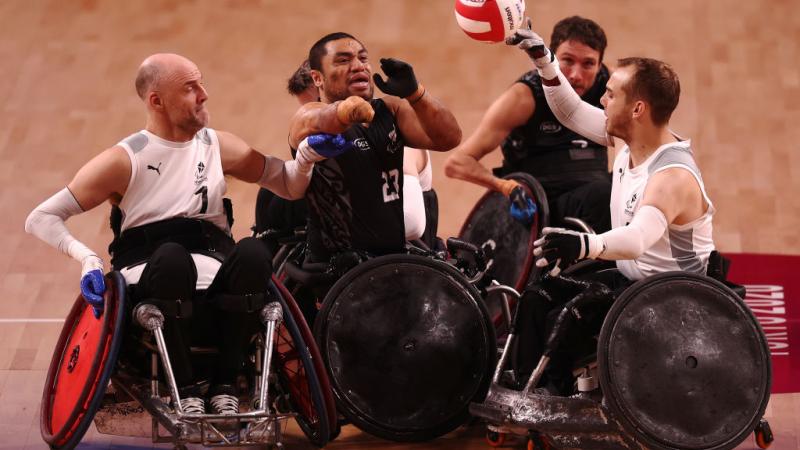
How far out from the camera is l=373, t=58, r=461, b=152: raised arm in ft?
13.1

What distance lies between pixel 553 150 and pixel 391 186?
1.01m

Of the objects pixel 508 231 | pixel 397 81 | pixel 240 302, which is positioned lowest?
pixel 240 302

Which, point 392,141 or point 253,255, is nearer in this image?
point 253,255

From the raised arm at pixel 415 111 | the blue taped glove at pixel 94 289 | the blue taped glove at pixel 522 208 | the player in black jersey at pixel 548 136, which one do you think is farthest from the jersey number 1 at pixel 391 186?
the blue taped glove at pixel 94 289

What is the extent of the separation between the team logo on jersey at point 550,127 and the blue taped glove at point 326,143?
48.6 inches

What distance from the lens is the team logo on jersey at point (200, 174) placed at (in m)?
3.90

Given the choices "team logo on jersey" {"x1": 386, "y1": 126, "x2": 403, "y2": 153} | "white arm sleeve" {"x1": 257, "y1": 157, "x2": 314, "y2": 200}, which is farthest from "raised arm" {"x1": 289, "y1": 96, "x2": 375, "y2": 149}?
"team logo on jersey" {"x1": 386, "y1": 126, "x2": 403, "y2": 153}

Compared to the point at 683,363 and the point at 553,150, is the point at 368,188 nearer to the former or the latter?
the point at 553,150

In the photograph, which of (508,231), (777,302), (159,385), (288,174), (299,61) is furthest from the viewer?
(299,61)

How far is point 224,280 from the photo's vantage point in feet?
11.9

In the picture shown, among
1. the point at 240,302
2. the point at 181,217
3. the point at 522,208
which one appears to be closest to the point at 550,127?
the point at 522,208

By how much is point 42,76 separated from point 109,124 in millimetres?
661

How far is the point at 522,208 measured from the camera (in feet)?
15.1

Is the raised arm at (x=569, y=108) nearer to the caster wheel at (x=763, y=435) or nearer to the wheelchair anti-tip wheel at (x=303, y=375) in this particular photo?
the caster wheel at (x=763, y=435)
